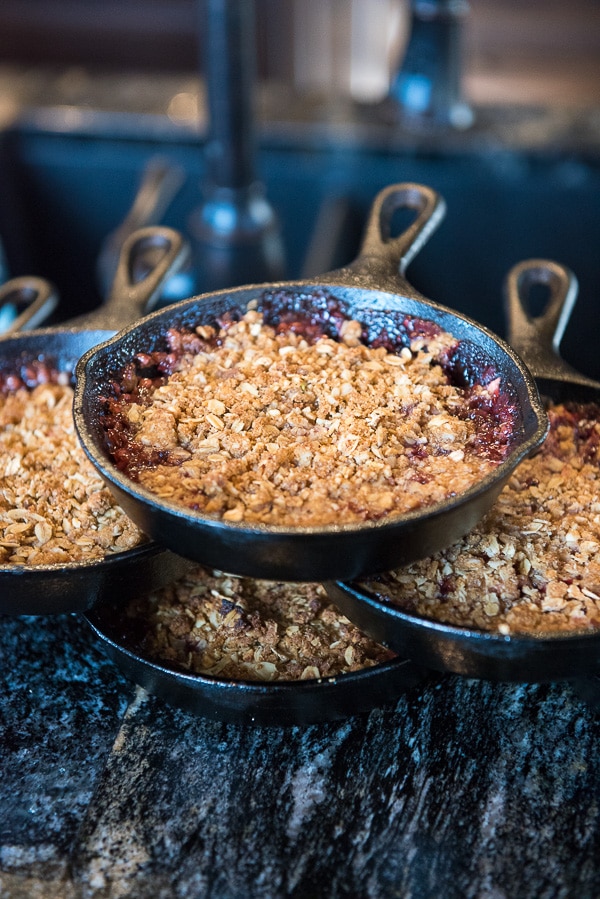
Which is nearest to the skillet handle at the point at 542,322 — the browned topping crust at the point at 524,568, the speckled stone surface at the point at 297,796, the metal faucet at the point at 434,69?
the browned topping crust at the point at 524,568

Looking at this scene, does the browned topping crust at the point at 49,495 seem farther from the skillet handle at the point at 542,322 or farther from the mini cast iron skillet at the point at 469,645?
the skillet handle at the point at 542,322

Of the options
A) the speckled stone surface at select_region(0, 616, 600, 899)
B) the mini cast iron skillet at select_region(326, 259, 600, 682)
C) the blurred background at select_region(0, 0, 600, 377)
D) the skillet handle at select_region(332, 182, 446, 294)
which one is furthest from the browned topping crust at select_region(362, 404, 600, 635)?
the blurred background at select_region(0, 0, 600, 377)

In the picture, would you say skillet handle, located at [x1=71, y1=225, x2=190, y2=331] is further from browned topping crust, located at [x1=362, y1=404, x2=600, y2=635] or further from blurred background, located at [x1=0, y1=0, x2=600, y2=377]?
browned topping crust, located at [x1=362, y1=404, x2=600, y2=635]

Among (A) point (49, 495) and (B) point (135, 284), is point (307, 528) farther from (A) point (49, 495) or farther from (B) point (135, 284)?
(B) point (135, 284)

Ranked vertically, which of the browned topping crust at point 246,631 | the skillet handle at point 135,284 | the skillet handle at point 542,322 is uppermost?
the skillet handle at point 135,284

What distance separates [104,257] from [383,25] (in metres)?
3.66

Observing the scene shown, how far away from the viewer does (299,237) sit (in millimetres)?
2662

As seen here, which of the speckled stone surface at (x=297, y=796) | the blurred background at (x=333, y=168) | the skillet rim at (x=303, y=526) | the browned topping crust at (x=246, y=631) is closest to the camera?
the skillet rim at (x=303, y=526)

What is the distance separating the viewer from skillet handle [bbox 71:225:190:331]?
130 cm

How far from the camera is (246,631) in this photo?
110 cm

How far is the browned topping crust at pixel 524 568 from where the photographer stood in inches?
37.4

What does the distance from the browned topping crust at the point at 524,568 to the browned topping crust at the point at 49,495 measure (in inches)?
13.6

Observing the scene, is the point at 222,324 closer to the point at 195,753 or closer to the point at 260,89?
the point at 195,753

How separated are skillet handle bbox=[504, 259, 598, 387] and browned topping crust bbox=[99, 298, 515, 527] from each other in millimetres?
190
